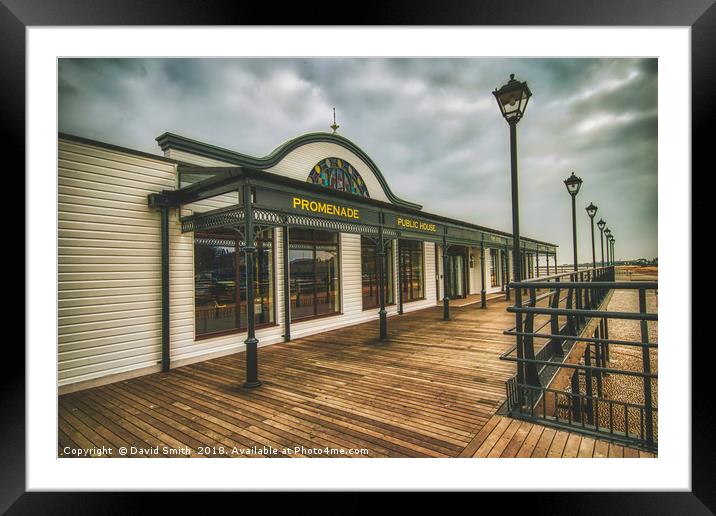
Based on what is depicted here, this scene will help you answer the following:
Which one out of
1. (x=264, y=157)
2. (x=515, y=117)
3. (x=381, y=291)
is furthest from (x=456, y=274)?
(x=515, y=117)

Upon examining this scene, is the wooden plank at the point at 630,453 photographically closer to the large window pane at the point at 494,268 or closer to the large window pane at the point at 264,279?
the large window pane at the point at 264,279

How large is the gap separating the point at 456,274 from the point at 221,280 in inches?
493

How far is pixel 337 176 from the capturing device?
8859 millimetres

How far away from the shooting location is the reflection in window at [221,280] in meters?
5.68

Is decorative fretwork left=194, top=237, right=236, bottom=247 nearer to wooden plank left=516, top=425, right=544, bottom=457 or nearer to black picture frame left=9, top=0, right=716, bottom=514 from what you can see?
black picture frame left=9, top=0, right=716, bottom=514

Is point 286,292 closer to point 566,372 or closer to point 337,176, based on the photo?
point 337,176

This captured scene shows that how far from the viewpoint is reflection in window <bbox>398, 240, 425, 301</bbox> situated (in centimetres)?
1138

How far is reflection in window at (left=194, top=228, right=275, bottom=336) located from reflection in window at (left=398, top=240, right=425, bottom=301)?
19.7ft

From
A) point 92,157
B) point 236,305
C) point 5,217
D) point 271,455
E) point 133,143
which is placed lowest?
point 271,455

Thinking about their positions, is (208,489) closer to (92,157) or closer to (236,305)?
(236,305)

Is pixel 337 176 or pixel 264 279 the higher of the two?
pixel 337 176
